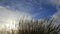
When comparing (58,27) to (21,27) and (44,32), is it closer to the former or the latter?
(44,32)

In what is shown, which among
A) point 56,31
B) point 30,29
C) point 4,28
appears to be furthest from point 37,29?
point 4,28

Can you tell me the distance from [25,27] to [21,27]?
0.26 meters

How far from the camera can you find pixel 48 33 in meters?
12.2

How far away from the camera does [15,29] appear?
1234 cm

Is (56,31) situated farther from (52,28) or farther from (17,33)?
(17,33)

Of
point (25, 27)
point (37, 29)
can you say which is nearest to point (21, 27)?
point (25, 27)

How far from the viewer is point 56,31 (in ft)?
40.2

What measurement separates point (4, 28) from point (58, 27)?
347 cm

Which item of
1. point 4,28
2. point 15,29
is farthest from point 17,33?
point 4,28

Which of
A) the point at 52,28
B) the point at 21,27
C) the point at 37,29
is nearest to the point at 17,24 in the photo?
the point at 21,27

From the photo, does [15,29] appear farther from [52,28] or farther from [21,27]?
[52,28]

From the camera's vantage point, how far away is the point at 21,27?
487 inches

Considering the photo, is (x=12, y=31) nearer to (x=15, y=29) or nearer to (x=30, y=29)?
(x=15, y=29)

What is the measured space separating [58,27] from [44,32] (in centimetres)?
93
